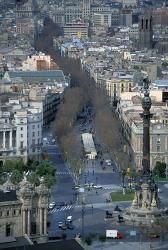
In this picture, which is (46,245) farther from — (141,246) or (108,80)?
(108,80)

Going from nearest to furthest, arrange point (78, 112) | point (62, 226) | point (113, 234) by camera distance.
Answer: point (113, 234)
point (62, 226)
point (78, 112)

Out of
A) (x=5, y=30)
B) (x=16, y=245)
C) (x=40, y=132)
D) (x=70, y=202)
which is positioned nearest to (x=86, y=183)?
(x=70, y=202)

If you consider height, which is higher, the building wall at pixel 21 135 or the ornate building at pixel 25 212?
the ornate building at pixel 25 212

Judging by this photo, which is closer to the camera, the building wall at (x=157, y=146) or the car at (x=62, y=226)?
the car at (x=62, y=226)

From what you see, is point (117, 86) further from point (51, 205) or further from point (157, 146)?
point (51, 205)

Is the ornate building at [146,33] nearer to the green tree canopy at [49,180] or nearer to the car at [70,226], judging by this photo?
the green tree canopy at [49,180]

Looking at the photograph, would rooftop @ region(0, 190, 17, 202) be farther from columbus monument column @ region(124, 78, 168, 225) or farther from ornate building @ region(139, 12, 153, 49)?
ornate building @ region(139, 12, 153, 49)

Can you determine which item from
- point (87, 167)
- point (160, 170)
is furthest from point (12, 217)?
point (87, 167)

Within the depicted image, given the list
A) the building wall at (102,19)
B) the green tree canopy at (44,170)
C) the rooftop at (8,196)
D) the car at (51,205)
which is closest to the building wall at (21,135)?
the green tree canopy at (44,170)

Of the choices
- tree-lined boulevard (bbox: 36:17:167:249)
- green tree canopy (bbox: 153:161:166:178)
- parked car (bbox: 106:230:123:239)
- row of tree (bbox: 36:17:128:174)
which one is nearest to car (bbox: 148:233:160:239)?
tree-lined boulevard (bbox: 36:17:167:249)
